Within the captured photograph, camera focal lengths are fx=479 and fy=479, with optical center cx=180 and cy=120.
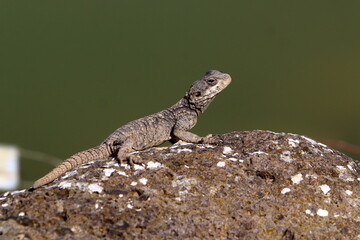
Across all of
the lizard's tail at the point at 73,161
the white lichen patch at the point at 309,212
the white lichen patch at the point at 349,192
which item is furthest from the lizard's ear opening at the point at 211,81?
the white lichen patch at the point at 309,212

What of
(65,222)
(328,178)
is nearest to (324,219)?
(328,178)

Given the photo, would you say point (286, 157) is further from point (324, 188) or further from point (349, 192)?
point (349, 192)

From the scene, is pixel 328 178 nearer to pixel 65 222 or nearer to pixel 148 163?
pixel 148 163

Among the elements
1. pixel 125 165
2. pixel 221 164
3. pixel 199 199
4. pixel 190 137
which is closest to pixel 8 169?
pixel 190 137

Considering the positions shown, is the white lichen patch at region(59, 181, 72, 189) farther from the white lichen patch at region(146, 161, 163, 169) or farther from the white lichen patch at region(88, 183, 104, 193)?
the white lichen patch at region(146, 161, 163, 169)

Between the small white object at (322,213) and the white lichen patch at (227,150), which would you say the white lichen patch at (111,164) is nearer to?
the white lichen patch at (227,150)

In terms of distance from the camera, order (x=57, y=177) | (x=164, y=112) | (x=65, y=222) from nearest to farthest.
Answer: (x=65, y=222)
(x=57, y=177)
(x=164, y=112)

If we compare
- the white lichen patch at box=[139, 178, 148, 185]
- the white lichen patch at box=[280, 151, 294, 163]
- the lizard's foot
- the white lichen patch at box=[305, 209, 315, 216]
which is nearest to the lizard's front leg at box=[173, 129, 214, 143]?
the white lichen patch at box=[280, 151, 294, 163]
